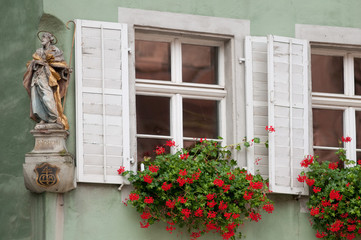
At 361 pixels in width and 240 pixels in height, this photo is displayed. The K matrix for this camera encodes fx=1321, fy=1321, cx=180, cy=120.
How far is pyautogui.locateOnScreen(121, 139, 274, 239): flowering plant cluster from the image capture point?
11203mm

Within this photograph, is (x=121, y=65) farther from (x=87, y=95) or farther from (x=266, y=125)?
(x=266, y=125)

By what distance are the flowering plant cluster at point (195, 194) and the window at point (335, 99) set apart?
1153mm

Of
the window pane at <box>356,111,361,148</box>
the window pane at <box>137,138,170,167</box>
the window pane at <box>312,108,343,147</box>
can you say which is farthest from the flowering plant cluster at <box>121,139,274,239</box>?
→ the window pane at <box>356,111,361,148</box>

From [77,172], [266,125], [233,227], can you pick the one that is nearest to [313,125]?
[266,125]

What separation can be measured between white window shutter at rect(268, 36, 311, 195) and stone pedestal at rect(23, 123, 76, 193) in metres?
1.90

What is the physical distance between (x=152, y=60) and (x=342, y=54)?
194 cm

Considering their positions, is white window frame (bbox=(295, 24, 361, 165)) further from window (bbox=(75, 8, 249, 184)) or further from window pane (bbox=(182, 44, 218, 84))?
window pane (bbox=(182, 44, 218, 84))

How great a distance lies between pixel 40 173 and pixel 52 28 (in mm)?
1352

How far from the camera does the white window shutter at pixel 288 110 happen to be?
1183cm

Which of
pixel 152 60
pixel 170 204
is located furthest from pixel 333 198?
pixel 152 60

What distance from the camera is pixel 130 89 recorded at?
11.6m

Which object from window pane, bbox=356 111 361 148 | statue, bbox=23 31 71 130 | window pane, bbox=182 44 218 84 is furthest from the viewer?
window pane, bbox=356 111 361 148

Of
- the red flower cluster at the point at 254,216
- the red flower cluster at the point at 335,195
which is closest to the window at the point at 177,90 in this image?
the red flower cluster at the point at 254,216

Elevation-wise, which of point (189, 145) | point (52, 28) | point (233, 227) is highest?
point (52, 28)
